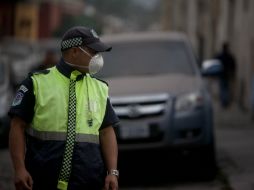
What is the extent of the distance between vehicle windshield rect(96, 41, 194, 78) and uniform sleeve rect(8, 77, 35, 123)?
5.91 metres

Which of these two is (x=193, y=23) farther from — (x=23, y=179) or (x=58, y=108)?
(x=23, y=179)

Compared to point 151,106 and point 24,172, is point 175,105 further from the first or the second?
point 24,172

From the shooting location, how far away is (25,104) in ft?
16.2

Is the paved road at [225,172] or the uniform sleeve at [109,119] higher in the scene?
the uniform sleeve at [109,119]

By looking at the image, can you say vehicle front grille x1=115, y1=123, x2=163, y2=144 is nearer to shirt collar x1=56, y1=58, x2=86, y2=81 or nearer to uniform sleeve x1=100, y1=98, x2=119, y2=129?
uniform sleeve x1=100, y1=98, x2=119, y2=129

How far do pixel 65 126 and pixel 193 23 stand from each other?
37.2 metres

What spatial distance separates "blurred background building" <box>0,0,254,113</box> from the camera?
21.7m

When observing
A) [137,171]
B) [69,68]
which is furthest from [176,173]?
[69,68]

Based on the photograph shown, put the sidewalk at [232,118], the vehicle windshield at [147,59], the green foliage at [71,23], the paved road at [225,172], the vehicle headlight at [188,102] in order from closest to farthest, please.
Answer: the paved road at [225,172] → the vehicle headlight at [188,102] → the vehicle windshield at [147,59] → the sidewalk at [232,118] → the green foliage at [71,23]

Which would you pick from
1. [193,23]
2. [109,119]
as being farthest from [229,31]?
[109,119]

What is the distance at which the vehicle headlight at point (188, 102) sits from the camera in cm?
985

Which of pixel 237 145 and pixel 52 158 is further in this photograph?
pixel 237 145

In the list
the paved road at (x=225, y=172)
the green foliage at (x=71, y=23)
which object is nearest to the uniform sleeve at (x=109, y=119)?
the paved road at (x=225, y=172)

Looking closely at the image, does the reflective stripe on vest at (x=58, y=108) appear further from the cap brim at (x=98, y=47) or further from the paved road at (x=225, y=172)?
the paved road at (x=225, y=172)
